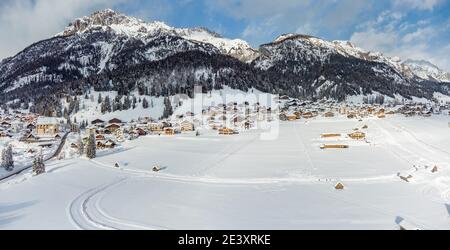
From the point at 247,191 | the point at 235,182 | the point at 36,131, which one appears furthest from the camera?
the point at 36,131

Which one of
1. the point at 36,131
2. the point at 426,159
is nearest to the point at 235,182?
the point at 426,159

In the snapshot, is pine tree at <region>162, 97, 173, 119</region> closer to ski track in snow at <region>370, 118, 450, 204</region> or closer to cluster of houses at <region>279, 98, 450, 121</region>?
cluster of houses at <region>279, 98, 450, 121</region>

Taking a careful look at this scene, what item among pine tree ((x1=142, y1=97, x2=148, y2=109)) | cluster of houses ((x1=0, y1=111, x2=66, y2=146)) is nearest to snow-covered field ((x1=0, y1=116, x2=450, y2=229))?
cluster of houses ((x1=0, y1=111, x2=66, y2=146))

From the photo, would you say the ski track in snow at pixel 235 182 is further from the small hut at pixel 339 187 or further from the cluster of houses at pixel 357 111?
the cluster of houses at pixel 357 111

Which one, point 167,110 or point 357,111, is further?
point 167,110

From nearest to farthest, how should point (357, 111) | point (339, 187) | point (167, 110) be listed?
1. point (339, 187)
2. point (357, 111)
3. point (167, 110)

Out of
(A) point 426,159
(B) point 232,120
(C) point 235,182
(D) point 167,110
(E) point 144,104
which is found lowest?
(C) point 235,182

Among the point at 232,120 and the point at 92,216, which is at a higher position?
the point at 232,120

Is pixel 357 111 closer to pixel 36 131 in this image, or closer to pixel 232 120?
pixel 232 120

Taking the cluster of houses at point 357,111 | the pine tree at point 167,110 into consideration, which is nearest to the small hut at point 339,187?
the cluster of houses at point 357,111
